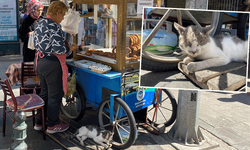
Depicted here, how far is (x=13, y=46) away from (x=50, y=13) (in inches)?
258

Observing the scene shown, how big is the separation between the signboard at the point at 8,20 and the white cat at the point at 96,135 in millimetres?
6773

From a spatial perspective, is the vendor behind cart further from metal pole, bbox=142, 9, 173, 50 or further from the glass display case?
metal pole, bbox=142, 9, 173, 50

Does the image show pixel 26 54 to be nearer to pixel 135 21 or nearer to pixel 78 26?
pixel 78 26

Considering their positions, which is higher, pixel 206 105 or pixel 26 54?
pixel 26 54

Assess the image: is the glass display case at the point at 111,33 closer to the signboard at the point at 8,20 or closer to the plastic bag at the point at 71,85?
the plastic bag at the point at 71,85

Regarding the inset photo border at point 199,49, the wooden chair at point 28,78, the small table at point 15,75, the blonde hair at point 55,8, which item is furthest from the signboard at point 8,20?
the inset photo border at point 199,49

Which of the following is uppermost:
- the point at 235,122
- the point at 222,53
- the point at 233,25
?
the point at 233,25

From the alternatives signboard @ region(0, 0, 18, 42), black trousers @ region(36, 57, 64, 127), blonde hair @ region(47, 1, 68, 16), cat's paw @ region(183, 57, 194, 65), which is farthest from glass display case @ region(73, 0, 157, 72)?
signboard @ region(0, 0, 18, 42)

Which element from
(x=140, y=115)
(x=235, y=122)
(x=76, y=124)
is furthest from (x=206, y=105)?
(x=76, y=124)

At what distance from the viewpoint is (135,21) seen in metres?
3.34

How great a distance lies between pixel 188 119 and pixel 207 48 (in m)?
1.54

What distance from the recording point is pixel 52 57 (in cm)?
328

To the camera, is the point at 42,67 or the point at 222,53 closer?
the point at 222,53

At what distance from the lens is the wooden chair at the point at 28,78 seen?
148 inches
